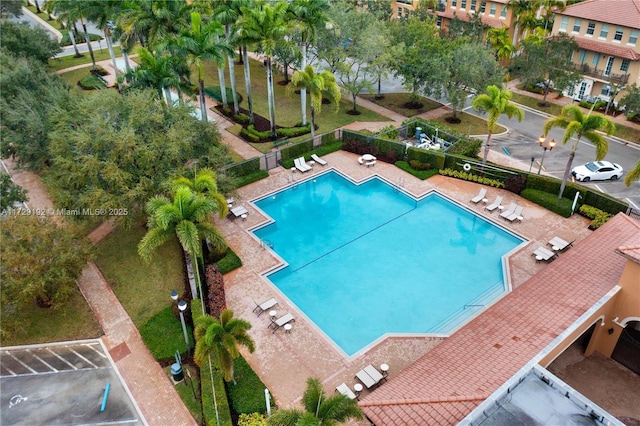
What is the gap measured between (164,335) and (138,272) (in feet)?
17.8

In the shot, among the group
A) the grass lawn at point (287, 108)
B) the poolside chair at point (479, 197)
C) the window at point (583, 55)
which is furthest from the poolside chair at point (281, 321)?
the window at point (583, 55)

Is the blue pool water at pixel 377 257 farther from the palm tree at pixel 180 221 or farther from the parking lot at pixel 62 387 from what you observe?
the parking lot at pixel 62 387

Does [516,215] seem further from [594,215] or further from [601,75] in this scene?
[601,75]

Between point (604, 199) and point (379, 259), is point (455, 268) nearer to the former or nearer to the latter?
point (379, 259)

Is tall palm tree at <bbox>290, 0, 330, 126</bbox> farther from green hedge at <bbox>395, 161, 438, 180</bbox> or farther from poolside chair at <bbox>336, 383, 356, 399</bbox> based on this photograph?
poolside chair at <bbox>336, 383, 356, 399</bbox>

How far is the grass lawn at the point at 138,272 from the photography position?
23344 mm

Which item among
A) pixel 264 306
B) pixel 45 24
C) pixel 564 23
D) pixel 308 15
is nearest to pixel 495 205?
pixel 264 306

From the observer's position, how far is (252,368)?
20.1 m

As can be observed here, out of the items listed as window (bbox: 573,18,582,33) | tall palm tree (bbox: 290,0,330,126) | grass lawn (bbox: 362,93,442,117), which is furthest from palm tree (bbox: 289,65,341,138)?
window (bbox: 573,18,582,33)

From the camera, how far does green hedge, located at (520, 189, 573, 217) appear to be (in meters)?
29.2

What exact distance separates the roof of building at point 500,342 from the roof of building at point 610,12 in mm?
29792

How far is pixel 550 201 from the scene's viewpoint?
29.8 metres

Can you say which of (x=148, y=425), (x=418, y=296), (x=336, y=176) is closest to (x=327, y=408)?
(x=148, y=425)

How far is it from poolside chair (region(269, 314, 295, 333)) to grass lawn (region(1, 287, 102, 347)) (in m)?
8.27
